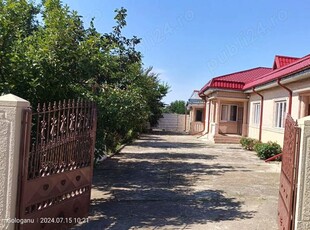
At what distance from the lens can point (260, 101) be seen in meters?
17.4

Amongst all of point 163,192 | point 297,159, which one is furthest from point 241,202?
point 297,159

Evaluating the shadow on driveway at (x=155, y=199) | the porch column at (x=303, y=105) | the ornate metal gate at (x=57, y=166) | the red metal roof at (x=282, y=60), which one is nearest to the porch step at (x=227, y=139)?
the red metal roof at (x=282, y=60)

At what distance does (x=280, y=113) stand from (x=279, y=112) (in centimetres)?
13

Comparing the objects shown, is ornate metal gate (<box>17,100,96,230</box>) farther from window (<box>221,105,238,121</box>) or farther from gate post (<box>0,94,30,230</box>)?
window (<box>221,105,238,121</box>)

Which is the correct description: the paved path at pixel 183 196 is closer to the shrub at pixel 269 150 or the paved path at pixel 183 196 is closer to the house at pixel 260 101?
the shrub at pixel 269 150

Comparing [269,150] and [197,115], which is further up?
[197,115]

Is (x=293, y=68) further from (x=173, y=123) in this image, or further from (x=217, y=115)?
(x=173, y=123)

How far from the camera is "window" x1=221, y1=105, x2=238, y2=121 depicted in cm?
2200

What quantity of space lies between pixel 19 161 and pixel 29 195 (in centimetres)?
48

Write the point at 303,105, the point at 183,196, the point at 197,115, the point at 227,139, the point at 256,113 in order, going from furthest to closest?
the point at 197,115 < the point at 227,139 < the point at 256,113 < the point at 303,105 < the point at 183,196

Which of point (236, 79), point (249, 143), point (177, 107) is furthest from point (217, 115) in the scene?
point (177, 107)

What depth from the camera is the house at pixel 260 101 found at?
11430mm

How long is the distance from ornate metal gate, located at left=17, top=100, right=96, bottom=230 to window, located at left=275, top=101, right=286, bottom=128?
1091 centimetres

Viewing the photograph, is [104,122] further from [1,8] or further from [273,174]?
[273,174]
